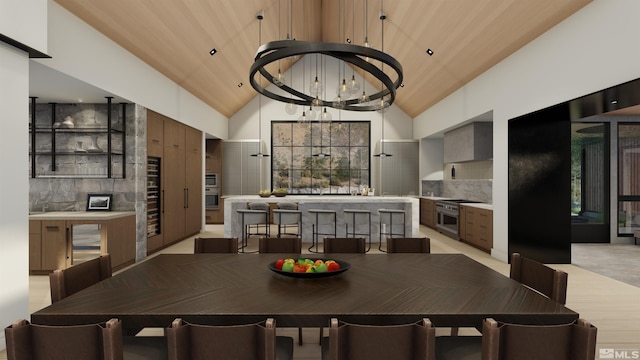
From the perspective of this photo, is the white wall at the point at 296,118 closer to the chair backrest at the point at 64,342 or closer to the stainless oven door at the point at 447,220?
the stainless oven door at the point at 447,220

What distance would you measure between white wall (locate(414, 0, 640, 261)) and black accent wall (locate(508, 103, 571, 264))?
0.15 metres

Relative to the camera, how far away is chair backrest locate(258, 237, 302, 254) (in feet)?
9.64

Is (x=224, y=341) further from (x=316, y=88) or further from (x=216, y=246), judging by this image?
(x=316, y=88)

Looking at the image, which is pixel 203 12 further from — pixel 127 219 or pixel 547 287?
pixel 547 287

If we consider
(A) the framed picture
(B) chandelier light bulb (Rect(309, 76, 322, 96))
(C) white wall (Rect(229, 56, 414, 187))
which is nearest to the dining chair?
(B) chandelier light bulb (Rect(309, 76, 322, 96))

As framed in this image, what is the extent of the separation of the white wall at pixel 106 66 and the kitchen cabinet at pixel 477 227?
604cm

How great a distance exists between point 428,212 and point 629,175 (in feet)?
13.6

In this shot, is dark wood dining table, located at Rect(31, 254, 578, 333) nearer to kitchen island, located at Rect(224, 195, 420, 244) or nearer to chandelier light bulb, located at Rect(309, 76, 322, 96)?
chandelier light bulb, located at Rect(309, 76, 322, 96)

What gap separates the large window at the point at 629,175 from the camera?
272 inches

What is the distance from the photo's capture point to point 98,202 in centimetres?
514

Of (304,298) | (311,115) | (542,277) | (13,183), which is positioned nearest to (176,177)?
(13,183)

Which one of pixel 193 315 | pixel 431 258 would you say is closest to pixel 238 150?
pixel 431 258

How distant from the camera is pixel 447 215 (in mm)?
7711

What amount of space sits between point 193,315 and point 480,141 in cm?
684
